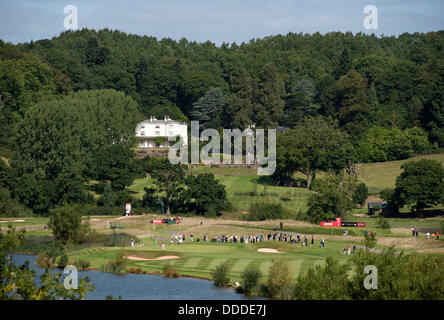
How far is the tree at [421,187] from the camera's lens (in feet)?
322

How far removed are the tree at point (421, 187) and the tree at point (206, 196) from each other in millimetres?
23281

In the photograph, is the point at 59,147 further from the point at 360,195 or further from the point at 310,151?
the point at 360,195

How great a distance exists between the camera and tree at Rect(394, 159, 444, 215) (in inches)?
3863

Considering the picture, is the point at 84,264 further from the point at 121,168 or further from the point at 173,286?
the point at 121,168

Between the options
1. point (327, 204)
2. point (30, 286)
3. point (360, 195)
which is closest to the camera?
point (30, 286)

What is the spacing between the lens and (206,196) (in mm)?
98938

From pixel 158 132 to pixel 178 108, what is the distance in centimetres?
2518

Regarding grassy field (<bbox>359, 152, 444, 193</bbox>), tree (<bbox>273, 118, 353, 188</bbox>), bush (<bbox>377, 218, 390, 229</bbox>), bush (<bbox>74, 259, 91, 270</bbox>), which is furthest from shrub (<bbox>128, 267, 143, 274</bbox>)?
grassy field (<bbox>359, 152, 444, 193</bbox>)

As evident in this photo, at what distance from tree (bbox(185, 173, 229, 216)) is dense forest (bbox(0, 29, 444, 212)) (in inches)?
504

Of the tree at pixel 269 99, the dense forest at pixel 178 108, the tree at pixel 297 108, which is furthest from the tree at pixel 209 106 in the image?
the tree at pixel 297 108

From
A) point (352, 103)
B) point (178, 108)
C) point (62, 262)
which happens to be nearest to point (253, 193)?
point (62, 262)

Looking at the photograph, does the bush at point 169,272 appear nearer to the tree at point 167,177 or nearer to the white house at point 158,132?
the tree at point 167,177

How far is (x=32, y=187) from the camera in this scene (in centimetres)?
10106
